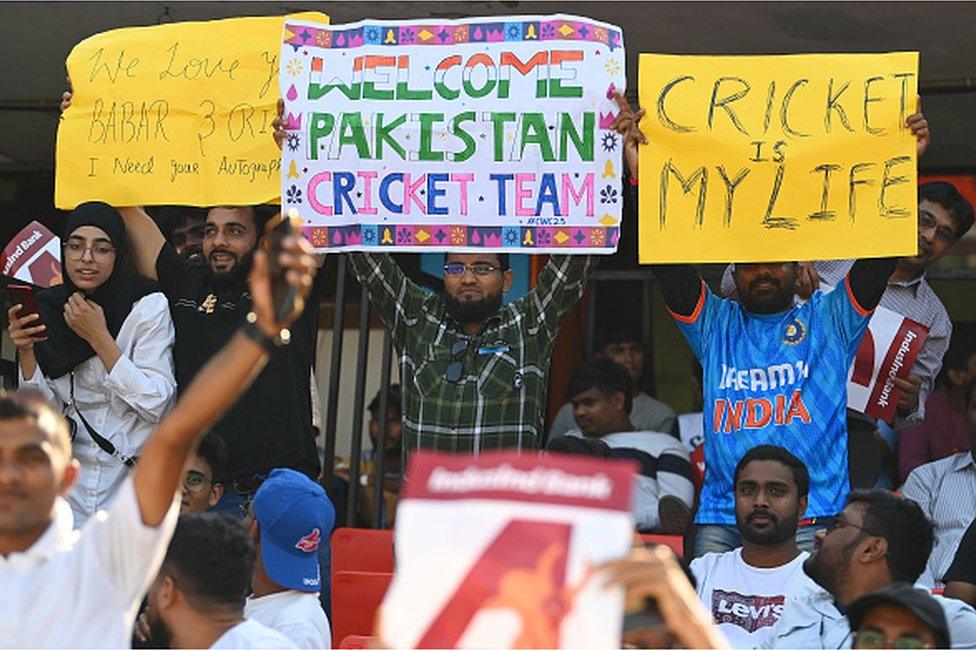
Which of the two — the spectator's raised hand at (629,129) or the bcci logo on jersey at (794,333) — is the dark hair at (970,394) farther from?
the spectator's raised hand at (629,129)

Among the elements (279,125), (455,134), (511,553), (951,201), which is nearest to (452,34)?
(455,134)

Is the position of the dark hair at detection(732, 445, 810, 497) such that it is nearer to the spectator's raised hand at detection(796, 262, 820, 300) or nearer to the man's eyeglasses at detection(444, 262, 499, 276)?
the spectator's raised hand at detection(796, 262, 820, 300)

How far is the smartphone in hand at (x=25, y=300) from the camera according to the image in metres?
7.03

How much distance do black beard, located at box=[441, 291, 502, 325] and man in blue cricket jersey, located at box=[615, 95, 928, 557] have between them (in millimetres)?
741

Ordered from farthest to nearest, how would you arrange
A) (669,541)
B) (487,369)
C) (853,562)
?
(487,369), (669,541), (853,562)

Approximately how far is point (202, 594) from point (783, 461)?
2.47 metres

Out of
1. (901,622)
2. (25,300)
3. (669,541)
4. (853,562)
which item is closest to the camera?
(901,622)

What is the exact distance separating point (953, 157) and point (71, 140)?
5.15 metres

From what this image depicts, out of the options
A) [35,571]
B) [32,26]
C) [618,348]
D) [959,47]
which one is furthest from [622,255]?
[35,571]

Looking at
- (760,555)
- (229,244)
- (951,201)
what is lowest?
(760,555)

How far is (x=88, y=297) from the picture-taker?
716 centimetres

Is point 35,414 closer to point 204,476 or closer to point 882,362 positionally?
point 204,476

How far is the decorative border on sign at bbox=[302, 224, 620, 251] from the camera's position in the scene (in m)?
6.89

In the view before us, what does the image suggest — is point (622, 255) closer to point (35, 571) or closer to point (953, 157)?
point (953, 157)
